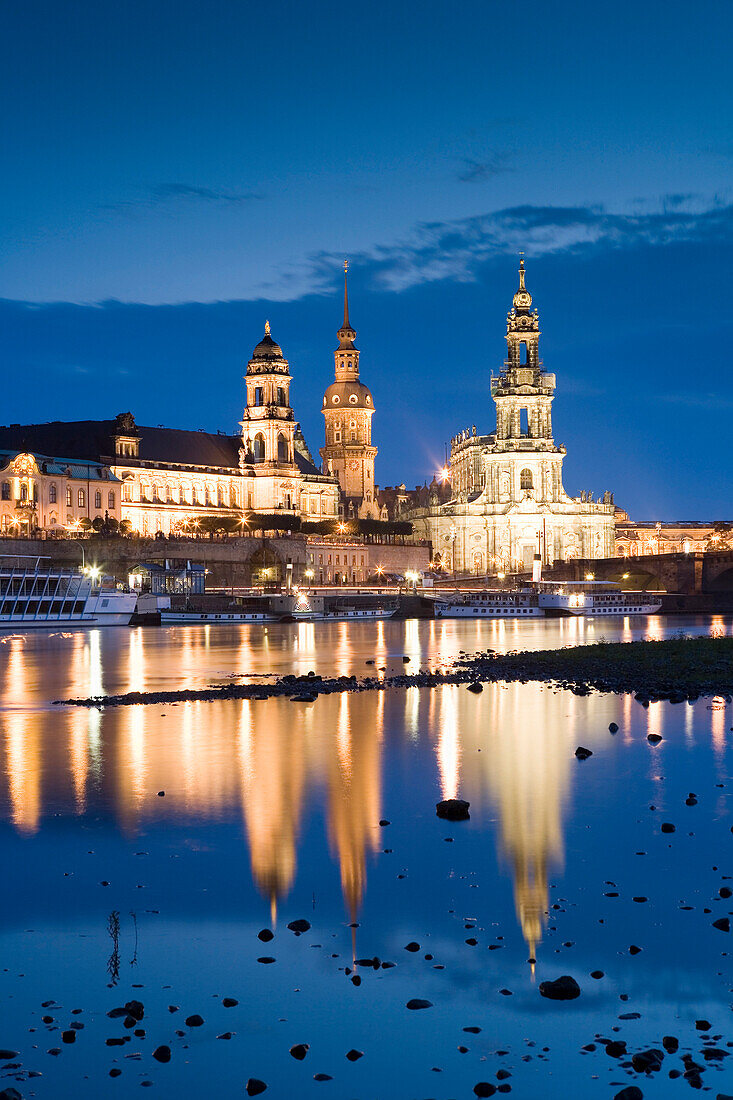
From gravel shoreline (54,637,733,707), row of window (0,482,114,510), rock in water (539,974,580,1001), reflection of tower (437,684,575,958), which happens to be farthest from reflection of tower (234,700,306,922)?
row of window (0,482,114,510)

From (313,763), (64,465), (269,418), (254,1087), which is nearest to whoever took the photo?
(254,1087)

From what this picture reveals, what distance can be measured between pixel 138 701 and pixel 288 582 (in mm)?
98454

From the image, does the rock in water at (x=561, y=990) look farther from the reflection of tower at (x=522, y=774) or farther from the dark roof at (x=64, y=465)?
the dark roof at (x=64, y=465)

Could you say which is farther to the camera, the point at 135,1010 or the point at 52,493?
the point at 52,493

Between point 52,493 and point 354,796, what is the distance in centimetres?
12767

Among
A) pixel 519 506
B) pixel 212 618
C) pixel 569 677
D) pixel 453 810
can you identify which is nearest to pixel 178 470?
pixel 519 506

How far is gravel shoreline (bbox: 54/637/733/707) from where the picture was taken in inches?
1674

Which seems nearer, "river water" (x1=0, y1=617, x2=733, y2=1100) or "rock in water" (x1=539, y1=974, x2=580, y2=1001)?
"river water" (x1=0, y1=617, x2=733, y2=1100)

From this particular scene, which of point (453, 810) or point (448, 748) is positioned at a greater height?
point (448, 748)

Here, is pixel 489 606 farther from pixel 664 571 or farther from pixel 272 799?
pixel 272 799

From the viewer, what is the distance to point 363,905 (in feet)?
55.1

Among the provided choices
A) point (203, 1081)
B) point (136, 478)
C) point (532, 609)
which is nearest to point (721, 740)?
point (203, 1081)

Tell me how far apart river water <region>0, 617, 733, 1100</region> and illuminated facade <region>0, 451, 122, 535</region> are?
359ft

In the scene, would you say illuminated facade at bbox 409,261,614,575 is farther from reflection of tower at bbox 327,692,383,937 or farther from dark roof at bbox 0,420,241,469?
reflection of tower at bbox 327,692,383,937
